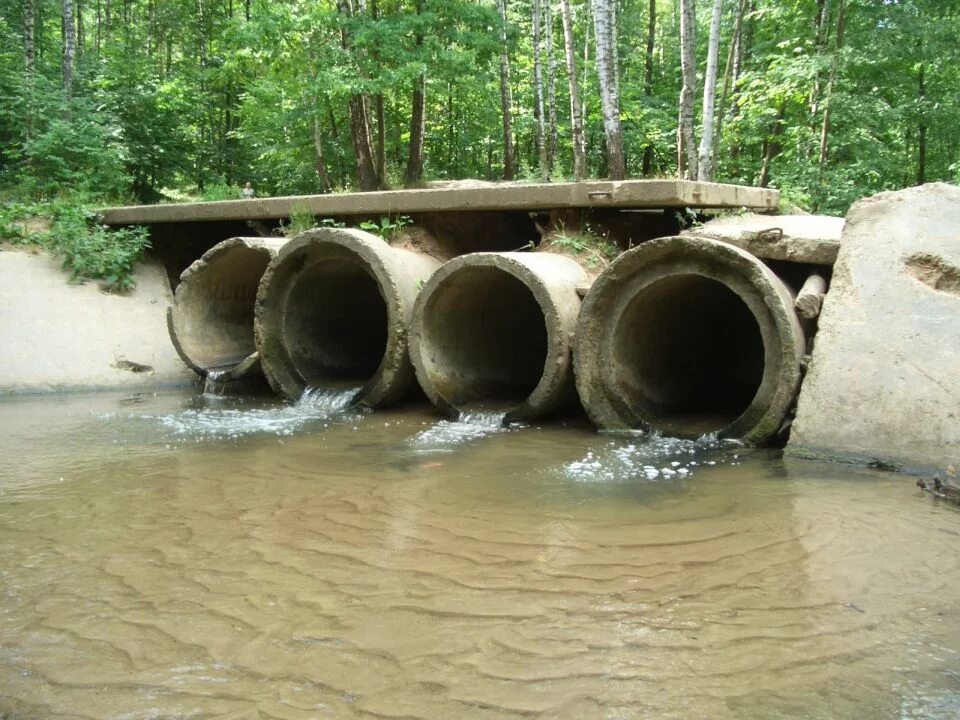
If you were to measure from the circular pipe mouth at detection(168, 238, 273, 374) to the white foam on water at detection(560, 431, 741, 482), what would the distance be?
189 inches

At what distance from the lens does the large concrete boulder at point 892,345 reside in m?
5.46

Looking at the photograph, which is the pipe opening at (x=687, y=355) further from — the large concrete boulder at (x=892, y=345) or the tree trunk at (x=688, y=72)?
the tree trunk at (x=688, y=72)

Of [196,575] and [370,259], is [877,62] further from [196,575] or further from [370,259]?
[196,575]

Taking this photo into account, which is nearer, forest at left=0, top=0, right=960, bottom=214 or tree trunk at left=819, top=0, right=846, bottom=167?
tree trunk at left=819, top=0, right=846, bottom=167

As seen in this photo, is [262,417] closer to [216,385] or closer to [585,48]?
[216,385]

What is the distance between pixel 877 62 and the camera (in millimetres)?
12508

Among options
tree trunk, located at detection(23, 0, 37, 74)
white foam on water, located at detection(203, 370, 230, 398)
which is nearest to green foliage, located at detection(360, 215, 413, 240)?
white foam on water, located at detection(203, 370, 230, 398)

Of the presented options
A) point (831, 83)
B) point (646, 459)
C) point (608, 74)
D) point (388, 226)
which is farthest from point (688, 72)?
point (646, 459)

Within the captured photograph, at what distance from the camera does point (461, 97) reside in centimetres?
1681

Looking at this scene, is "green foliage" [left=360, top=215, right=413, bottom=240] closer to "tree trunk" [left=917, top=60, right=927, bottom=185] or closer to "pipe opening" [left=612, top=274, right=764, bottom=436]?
"pipe opening" [left=612, top=274, right=764, bottom=436]

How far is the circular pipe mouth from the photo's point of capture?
980cm

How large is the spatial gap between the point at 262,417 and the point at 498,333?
249 centimetres

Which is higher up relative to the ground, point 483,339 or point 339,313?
point 339,313

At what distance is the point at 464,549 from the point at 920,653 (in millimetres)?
1968
